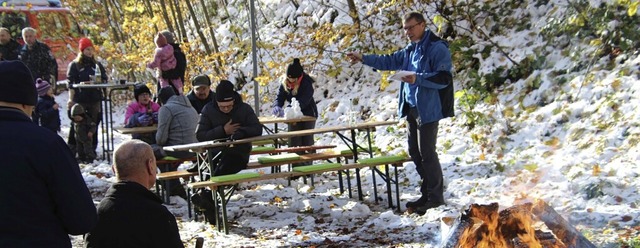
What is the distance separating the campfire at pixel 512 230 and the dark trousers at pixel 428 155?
103 inches

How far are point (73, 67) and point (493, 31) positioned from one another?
7.20 m

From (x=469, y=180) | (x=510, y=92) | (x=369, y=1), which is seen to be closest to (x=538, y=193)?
(x=469, y=180)

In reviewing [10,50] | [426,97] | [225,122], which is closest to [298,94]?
[225,122]

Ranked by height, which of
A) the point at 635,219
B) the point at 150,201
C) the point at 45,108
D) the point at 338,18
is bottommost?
the point at 635,219

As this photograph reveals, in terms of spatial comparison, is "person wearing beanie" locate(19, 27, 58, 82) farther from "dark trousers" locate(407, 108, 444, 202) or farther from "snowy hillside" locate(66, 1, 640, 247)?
"dark trousers" locate(407, 108, 444, 202)

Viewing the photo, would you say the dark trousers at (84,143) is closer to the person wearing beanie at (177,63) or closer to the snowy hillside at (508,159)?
the snowy hillside at (508,159)

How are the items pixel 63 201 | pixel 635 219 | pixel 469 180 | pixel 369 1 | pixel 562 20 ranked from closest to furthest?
1. pixel 63 201
2. pixel 635 219
3. pixel 469 180
4. pixel 562 20
5. pixel 369 1

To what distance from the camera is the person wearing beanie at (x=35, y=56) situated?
13.4 m

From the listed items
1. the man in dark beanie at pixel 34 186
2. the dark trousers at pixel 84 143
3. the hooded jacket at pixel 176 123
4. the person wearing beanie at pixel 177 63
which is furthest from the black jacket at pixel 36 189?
the dark trousers at pixel 84 143

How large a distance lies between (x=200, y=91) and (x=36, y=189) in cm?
609

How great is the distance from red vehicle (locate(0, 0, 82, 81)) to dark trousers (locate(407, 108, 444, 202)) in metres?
14.7

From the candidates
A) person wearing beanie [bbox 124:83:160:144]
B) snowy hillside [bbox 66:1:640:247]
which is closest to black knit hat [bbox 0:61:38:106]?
snowy hillside [bbox 66:1:640:247]

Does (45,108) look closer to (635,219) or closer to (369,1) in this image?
(369,1)

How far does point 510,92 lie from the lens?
10.8 m
